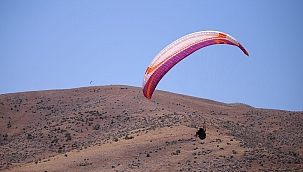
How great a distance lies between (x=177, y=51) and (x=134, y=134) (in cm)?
2152

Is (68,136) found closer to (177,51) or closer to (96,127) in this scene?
(96,127)

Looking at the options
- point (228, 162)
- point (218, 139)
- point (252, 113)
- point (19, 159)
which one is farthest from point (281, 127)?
point (19, 159)

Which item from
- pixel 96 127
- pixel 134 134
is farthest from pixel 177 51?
pixel 96 127

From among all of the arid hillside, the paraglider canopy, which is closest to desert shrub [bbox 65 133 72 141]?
the arid hillside

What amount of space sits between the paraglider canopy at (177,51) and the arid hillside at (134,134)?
32.5 ft

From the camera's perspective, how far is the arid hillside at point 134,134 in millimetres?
35812

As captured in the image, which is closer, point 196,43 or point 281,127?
point 196,43

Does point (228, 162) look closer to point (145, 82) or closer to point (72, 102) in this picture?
point (145, 82)

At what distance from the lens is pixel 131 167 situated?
3656 cm

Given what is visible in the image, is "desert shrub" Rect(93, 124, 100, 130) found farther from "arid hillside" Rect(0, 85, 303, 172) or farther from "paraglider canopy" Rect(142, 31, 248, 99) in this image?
"paraglider canopy" Rect(142, 31, 248, 99)

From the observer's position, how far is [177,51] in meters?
26.6

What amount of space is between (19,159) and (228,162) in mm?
24237

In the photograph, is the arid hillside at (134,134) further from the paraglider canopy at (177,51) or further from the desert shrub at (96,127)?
the paraglider canopy at (177,51)

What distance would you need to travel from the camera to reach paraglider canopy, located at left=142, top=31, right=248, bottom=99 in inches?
1037
